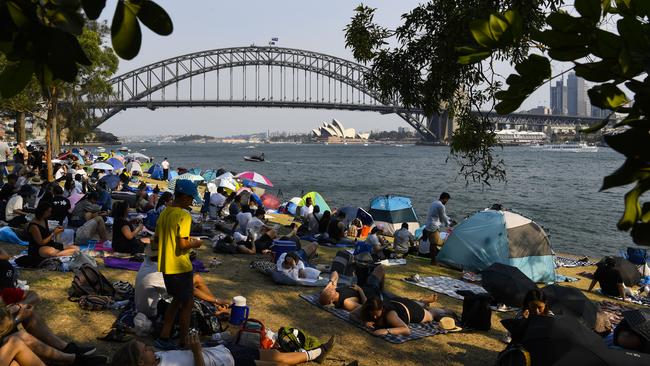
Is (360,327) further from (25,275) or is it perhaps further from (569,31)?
(569,31)

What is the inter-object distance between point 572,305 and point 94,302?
4.61 meters

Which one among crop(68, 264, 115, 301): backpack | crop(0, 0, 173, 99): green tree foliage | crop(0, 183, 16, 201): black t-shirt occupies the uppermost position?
crop(0, 0, 173, 99): green tree foliage

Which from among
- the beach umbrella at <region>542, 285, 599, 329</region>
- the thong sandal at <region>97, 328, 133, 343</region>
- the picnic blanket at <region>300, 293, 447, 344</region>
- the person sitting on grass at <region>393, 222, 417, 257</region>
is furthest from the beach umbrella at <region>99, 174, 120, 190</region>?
the beach umbrella at <region>542, 285, 599, 329</region>

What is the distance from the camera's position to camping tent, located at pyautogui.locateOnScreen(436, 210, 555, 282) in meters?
8.09

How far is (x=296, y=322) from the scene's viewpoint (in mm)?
5254

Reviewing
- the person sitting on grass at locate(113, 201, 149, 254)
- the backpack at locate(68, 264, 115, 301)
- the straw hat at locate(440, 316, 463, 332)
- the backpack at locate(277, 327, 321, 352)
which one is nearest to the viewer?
the backpack at locate(277, 327, 321, 352)

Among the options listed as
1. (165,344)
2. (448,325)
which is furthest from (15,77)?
(448,325)

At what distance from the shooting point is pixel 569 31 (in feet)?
3.61

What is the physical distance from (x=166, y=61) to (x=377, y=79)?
274 ft

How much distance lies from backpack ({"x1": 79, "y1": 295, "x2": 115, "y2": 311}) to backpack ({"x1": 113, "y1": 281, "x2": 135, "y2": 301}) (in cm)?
A: 22

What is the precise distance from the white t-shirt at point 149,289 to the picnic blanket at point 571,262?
7804 millimetres

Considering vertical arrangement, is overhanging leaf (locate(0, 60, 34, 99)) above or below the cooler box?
above

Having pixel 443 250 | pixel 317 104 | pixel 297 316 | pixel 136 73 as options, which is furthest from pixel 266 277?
pixel 136 73

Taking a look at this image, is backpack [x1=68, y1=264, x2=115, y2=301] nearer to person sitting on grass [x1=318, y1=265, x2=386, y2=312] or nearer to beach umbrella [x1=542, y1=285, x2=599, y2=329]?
person sitting on grass [x1=318, y1=265, x2=386, y2=312]
